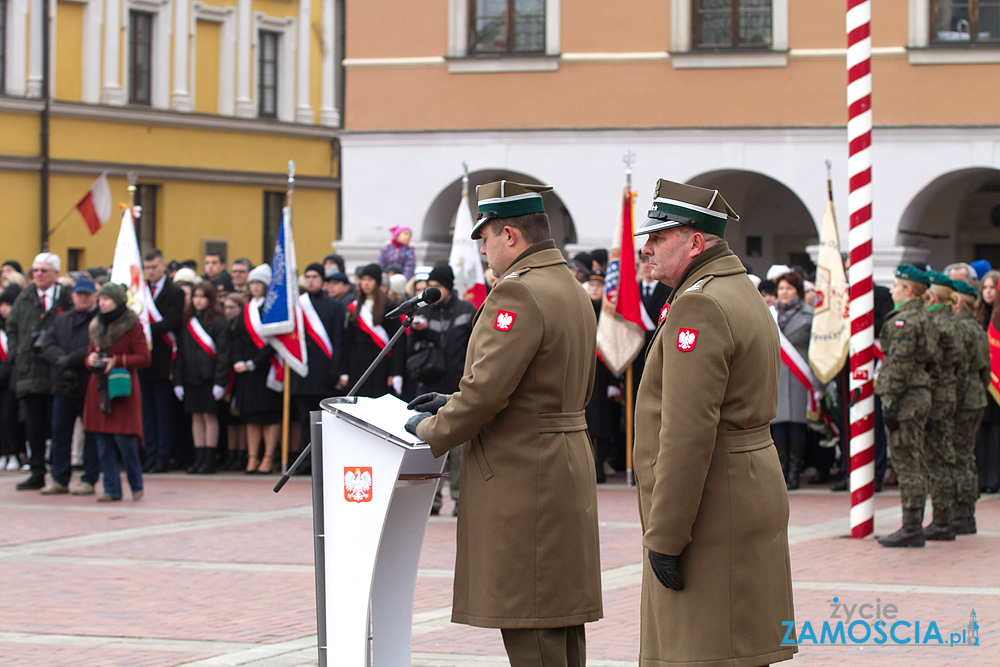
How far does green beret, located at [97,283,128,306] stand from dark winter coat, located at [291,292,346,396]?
2.69m

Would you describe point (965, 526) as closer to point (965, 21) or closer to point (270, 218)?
Result: point (965, 21)

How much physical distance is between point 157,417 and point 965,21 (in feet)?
37.0

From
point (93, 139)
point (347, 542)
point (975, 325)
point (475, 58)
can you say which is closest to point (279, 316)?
point (475, 58)

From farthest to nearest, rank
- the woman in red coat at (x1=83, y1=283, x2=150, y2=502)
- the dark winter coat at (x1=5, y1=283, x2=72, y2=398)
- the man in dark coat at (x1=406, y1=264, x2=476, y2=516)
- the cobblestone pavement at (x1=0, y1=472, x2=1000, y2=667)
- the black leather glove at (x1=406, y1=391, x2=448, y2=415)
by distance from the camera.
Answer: the dark winter coat at (x1=5, y1=283, x2=72, y2=398)
the woman in red coat at (x1=83, y1=283, x2=150, y2=502)
the man in dark coat at (x1=406, y1=264, x2=476, y2=516)
the cobblestone pavement at (x1=0, y1=472, x2=1000, y2=667)
the black leather glove at (x1=406, y1=391, x2=448, y2=415)

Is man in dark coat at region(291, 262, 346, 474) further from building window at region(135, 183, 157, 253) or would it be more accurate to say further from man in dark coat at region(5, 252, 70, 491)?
building window at region(135, 183, 157, 253)

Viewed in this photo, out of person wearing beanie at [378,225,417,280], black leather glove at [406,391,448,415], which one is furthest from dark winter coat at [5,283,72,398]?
black leather glove at [406,391,448,415]

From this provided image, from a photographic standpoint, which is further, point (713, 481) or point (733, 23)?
point (733, 23)

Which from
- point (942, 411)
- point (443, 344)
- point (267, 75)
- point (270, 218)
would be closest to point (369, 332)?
point (443, 344)

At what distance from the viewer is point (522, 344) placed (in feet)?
17.6

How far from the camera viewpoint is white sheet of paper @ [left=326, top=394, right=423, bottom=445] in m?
5.58

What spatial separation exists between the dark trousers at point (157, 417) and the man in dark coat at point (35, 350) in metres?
1.36

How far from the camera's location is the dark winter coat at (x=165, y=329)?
53.9 feet

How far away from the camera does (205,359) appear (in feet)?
53.4

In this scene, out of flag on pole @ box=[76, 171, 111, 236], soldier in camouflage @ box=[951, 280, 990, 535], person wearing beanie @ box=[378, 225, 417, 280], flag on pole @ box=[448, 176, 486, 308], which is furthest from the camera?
flag on pole @ box=[76, 171, 111, 236]
